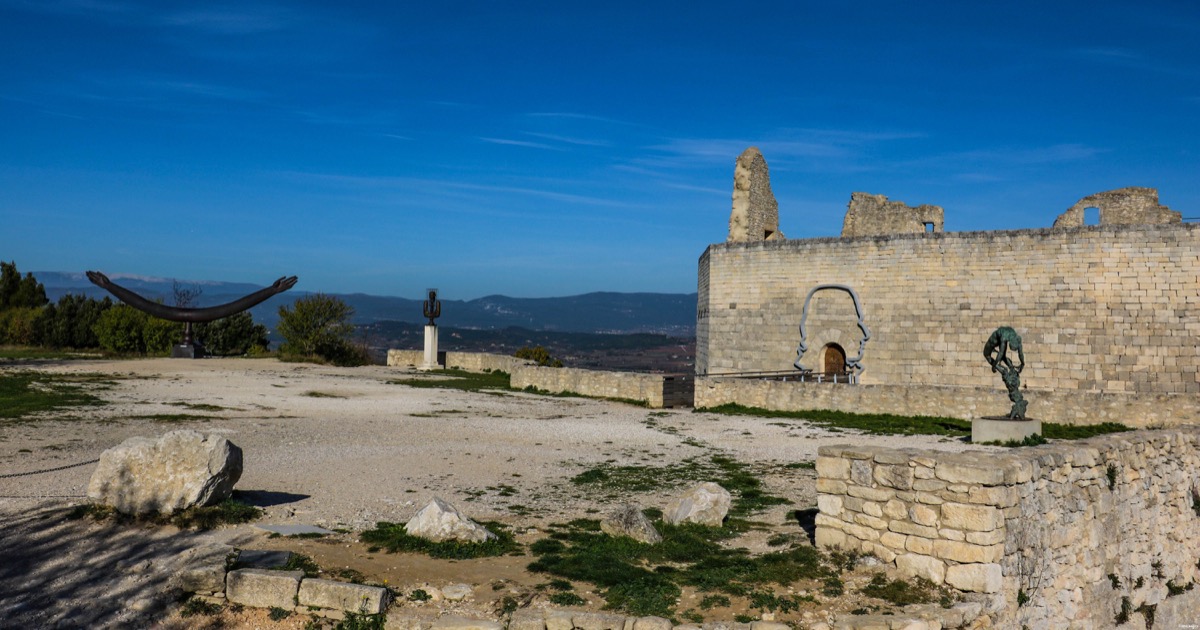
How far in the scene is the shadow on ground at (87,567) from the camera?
5.78 metres

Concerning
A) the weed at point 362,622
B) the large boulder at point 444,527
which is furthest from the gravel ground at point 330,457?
the weed at point 362,622

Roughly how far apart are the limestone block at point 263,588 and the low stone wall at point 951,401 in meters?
14.4

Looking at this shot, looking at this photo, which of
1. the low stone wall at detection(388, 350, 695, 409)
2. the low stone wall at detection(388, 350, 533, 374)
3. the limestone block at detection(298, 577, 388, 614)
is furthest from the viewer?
the low stone wall at detection(388, 350, 533, 374)

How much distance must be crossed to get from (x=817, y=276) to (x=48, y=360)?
24.3 metres

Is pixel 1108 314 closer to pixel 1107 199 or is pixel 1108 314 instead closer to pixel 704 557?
pixel 1107 199

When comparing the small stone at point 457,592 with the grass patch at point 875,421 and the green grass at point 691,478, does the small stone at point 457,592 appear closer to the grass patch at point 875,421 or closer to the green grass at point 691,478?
the green grass at point 691,478

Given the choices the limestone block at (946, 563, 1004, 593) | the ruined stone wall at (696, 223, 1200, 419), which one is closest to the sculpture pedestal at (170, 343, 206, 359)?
the ruined stone wall at (696, 223, 1200, 419)

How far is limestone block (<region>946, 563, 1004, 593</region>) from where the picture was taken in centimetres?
628

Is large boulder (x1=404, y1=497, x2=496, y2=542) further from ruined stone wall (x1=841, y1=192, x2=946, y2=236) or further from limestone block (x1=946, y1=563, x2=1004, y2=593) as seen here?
ruined stone wall (x1=841, y1=192, x2=946, y2=236)

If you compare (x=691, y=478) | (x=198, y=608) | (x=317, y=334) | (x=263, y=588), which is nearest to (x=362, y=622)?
(x=263, y=588)

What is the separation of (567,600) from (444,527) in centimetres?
173

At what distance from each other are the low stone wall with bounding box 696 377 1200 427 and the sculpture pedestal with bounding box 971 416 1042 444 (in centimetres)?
291

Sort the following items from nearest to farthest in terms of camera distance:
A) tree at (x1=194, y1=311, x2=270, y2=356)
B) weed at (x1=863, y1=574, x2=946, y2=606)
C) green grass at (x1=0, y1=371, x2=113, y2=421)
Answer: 1. weed at (x1=863, y1=574, x2=946, y2=606)
2. green grass at (x1=0, y1=371, x2=113, y2=421)
3. tree at (x1=194, y1=311, x2=270, y2=356)

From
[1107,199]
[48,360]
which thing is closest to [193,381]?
[48,360]
